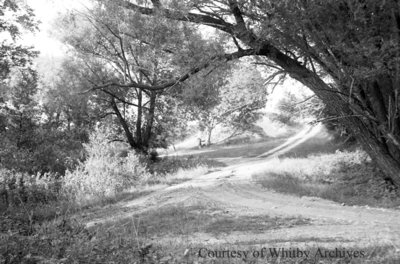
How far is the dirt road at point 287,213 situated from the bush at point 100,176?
7.78 ft

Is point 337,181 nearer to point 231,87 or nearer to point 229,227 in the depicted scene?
point 231,87

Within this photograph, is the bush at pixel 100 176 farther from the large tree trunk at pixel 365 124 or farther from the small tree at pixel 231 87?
the large tree trunk at pixel 365 124

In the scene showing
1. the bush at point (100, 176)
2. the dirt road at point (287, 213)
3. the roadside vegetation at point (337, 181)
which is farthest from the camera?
the bush at point (100, 176)

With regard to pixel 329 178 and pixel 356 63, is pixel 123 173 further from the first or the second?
pixel 356 63

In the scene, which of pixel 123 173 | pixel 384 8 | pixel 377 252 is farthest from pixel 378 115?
pixel 123 173

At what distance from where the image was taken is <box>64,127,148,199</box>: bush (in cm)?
1212

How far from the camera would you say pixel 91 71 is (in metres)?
21.2

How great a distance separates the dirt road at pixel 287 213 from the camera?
5.15 m

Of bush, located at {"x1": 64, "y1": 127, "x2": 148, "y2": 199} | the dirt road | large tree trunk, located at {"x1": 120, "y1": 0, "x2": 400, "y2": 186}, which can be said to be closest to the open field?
the dirt road

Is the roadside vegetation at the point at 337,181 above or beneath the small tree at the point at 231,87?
beneath

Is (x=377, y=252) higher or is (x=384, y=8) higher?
(x=384, y=8)

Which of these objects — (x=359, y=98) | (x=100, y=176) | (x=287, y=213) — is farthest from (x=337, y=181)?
(x=100, y=176)

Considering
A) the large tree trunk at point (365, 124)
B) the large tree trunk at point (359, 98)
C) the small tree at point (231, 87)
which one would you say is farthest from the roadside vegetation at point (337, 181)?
the small tree at point (231, 87)

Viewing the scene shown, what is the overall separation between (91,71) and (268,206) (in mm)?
16298
